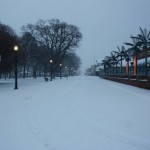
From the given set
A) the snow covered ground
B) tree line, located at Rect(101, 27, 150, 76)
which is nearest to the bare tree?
tree line, located at Rect(101, 27, 150, 76)

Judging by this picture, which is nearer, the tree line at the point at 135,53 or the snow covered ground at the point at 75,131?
the snow covered ground at the point at 75,131

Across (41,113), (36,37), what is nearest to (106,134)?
(41,113)


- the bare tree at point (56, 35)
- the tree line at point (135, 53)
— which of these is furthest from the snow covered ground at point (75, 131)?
the bare tree at point (56, 35)

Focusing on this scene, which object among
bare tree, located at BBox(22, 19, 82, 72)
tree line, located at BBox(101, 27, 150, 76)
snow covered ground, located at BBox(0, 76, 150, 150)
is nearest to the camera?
snow covered ground, located at BBox(0, 76, 150, 150)

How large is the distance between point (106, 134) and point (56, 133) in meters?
1.36

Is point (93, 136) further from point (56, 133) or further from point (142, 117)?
point (142, 117)

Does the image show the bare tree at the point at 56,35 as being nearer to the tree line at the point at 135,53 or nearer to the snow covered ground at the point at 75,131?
the tree line at the point at 135,53

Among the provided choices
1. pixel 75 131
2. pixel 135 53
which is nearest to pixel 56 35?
pixel 135 53

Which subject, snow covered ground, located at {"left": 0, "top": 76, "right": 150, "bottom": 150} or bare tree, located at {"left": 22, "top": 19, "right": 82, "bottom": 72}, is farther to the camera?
bare tree, located at {"left": 22, "top": 19, "right": 82, "bottom": 72}

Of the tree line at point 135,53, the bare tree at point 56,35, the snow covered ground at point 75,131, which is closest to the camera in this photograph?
the snow covered ground at point 75,131

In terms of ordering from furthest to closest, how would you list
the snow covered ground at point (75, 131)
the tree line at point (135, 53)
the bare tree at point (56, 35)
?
the bare tree at point (56, 35), the tree line at point (135, 53), the snow covered ground at point (75, 131)

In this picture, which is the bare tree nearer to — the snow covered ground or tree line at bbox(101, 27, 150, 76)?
tree line at bbox(101, 27, 150, 76)

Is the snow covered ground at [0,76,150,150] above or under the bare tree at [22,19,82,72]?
under

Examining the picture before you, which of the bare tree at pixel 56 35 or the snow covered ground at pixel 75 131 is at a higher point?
the bare tree at pixel 56 35
